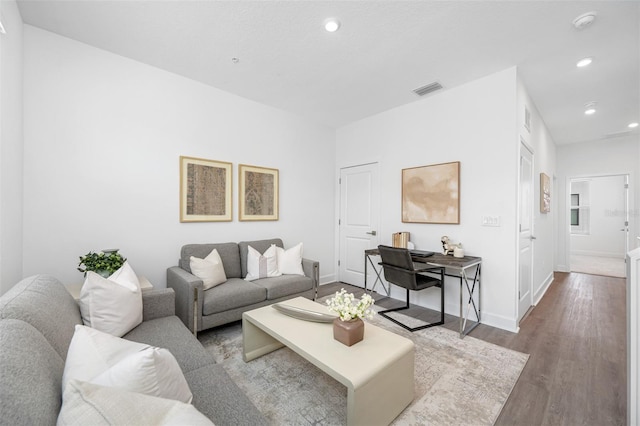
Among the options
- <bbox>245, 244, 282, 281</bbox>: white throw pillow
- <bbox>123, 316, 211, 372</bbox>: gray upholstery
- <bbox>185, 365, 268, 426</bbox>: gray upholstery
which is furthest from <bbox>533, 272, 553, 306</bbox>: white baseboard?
<bbox>123, 316, 211, 372</bbox>: gray upholstery

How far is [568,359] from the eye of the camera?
2209 mm

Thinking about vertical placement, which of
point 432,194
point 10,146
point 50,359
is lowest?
point 50,359

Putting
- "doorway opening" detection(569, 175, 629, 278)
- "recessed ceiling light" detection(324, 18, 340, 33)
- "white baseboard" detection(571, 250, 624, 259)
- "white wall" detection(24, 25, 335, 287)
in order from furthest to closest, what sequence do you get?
1. "white baseboard" detection(571, 250, 624, 259)
2. "doorway opening" detection(569, 175, 629, 278)
3. "white wall" detection(24, 25, 335, 287)
4. "recessed ceiling light" detection(324, 18, 340, 33)

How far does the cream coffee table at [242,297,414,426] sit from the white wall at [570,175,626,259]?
312 inches

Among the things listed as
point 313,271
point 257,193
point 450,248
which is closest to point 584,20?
point 450,248

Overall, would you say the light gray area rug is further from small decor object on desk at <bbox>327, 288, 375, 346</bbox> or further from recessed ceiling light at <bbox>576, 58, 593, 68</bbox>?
recessed ceiling light at <bbox>576, 58, 593, 68</bbox>

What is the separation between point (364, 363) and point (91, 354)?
3.95 ft

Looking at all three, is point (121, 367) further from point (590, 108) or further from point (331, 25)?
point (590, 108)

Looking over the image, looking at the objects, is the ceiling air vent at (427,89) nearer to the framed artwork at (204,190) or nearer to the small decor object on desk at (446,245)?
the small decor object on desk at (446,245)

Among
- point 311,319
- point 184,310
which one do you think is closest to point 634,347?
point 311,319

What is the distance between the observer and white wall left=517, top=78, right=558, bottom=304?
2.96 meters

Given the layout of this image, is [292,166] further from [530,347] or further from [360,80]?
[530,347]

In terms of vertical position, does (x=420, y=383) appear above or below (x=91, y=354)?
below

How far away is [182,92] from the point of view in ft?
9.78
